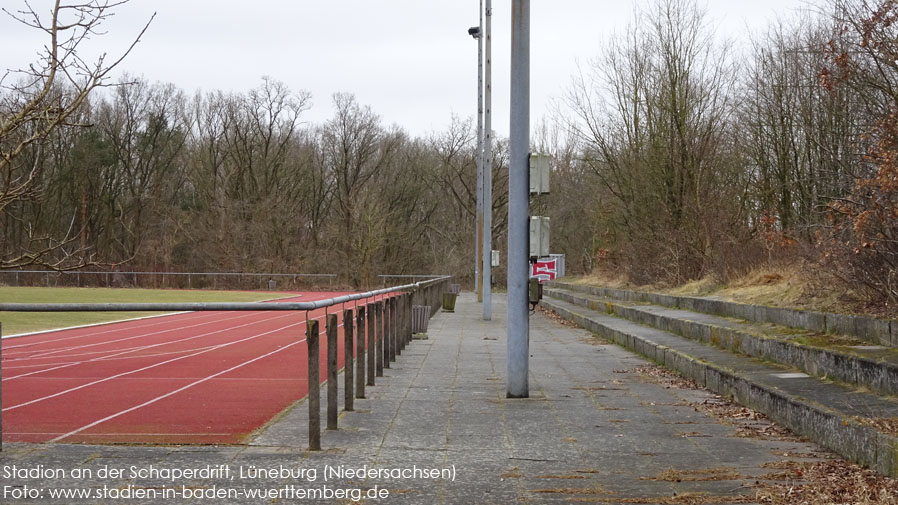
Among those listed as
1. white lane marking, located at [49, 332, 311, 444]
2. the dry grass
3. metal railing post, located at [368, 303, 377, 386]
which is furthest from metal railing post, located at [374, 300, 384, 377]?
the dry grass

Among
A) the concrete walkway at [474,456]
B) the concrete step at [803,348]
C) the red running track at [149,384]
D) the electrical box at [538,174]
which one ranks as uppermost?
the electrical box at [538,174]

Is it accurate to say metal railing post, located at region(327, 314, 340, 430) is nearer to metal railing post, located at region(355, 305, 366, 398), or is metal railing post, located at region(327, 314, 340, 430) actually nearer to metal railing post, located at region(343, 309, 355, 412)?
metal railing post, located at region(343, 309, 355, 412)

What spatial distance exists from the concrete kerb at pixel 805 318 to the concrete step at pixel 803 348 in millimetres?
131

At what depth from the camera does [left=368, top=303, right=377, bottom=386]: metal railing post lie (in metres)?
11.3

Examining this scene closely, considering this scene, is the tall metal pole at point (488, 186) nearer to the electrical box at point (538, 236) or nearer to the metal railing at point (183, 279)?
the electrical box at point (538, 236)

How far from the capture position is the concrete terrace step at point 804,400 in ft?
20.0

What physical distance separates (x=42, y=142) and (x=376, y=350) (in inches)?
259

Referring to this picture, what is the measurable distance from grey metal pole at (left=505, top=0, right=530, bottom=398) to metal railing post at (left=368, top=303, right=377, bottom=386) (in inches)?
69.6

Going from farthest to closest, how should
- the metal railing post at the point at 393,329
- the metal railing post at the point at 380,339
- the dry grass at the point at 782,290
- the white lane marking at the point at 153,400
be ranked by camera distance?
1. the metal railing post at the point at 393,329
2. the metal railing post at the point at 380,339
3. the dry grass at the point at 782,290
4. the white lane marking at the point at 153,400

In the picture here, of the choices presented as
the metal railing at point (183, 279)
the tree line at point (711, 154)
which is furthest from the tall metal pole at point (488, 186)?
the metal railing at point (183, 279)

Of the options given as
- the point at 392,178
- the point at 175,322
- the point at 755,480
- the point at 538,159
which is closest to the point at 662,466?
the point at 755,480

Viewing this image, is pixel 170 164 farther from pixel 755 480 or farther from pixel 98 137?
pixel 755 480

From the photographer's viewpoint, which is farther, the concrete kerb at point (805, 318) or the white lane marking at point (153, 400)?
the concrete kerb at point (805, 318)

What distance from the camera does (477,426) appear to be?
822 centimetres
